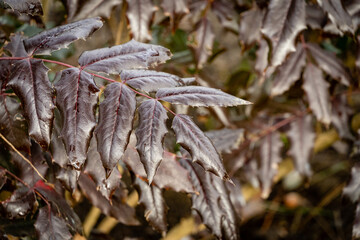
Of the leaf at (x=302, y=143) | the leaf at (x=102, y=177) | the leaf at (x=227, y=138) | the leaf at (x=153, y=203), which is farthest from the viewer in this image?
the leaf at (x=302, y=143)

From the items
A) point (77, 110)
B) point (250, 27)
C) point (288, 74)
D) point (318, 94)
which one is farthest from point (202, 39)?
point (77, 110)

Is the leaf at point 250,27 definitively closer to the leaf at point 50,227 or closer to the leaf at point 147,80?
the leaf at point 147,80

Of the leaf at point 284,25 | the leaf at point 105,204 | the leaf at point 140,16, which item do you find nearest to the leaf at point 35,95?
the leaf at point 105,204

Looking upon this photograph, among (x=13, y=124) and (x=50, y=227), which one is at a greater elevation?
(x=13, y=124)

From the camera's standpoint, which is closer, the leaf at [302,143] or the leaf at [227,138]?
the leaf at [227,138]

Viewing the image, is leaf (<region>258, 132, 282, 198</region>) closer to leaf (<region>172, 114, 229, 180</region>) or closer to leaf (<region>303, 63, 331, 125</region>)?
leaf (<region>303, 63, 331, 125</region>)

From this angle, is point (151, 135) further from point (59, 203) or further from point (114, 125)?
Answer: point (59, 203)

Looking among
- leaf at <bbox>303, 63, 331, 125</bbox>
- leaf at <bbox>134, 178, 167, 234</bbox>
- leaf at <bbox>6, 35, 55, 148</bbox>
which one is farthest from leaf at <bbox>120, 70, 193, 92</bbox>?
leaf at <bbox>303, 63, 331, 125</bbox>
